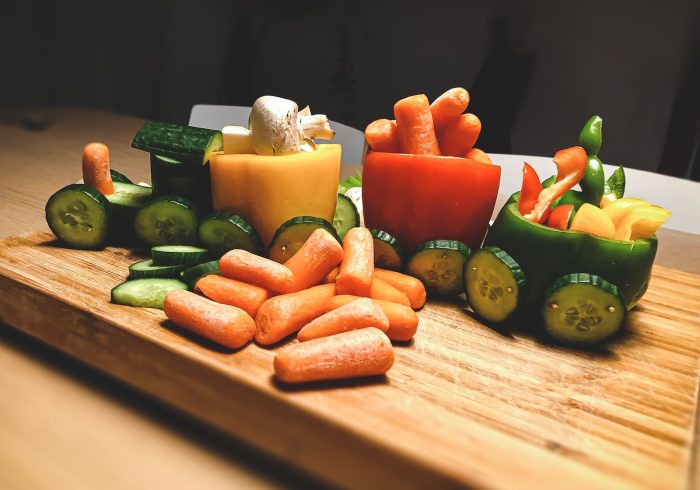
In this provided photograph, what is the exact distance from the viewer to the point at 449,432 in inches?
39.4

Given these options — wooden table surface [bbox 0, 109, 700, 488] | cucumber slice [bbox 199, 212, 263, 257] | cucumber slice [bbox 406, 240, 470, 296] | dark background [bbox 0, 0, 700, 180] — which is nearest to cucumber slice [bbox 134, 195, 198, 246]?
cucumber slice [bbox 199, 212, 263, 257]

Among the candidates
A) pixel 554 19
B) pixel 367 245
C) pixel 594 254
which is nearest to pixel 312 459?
pixel 367 245

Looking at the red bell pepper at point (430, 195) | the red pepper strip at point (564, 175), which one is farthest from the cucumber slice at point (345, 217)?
the red pepper strip at point (564, 175)

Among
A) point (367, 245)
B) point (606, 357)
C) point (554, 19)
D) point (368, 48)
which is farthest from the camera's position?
point (368, 48)

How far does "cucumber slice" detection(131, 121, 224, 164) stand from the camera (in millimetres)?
1640

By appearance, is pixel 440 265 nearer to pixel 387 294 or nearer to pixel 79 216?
pixel 387 294

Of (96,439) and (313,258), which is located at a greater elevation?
(313,258)

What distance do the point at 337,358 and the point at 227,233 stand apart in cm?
61

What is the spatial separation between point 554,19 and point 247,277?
3.27m

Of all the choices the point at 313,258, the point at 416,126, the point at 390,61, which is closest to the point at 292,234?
the point at 313,258

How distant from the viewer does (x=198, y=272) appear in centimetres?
147

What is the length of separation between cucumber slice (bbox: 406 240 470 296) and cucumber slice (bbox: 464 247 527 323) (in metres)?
0.07

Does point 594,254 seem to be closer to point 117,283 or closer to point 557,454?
point 557,454

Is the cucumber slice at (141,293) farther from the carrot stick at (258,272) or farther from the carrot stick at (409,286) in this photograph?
the carrot stick at (409,286)
